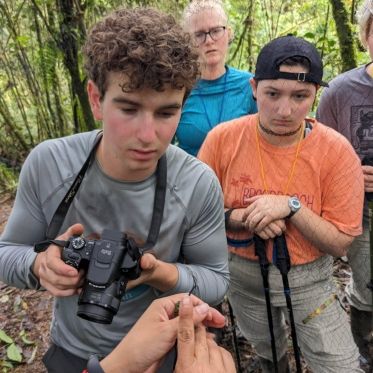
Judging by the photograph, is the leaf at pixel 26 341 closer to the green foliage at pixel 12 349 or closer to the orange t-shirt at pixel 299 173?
the green foliage at pixel 12 349

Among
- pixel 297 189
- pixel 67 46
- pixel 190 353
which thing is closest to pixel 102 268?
pixel 190 353

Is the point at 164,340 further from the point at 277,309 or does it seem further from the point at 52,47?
the point at 52,47

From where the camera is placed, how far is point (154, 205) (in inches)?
67.7

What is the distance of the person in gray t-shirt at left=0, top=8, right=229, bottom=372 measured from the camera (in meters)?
1.53

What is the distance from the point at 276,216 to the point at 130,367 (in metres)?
1.05

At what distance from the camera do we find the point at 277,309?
2459 mm

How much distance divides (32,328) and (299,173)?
10.4 ft

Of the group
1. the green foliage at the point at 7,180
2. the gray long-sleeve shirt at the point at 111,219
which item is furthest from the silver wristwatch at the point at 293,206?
the green foliage at the point at 7,180

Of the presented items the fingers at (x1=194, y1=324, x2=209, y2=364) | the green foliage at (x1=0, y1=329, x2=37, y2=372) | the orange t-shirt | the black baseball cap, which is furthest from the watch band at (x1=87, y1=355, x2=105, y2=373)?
the green foliage at (x1=0, y1=329, x2=37, y2=372)

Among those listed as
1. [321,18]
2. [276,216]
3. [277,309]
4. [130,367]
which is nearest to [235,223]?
[276,216]

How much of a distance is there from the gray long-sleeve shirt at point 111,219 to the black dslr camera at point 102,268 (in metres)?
0.29

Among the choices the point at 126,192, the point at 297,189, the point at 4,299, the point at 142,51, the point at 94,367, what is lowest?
the point at 4,299

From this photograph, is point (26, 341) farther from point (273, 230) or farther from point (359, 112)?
point (359, 112)

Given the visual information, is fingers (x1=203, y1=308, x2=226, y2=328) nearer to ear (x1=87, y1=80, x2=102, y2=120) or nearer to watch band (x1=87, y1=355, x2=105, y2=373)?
watch band (x1=87, y1=355, x2=105, y2=373)
